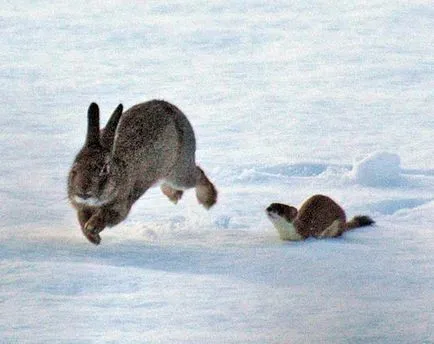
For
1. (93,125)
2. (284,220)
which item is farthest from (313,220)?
(93,125)

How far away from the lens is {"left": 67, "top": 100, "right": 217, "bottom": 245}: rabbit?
21.7ft

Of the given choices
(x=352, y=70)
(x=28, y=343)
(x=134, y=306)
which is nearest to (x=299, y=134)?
(x=352, y=70)

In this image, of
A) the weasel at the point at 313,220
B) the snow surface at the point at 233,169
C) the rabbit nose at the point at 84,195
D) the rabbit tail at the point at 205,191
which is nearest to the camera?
the snow surface at the point at 233,169

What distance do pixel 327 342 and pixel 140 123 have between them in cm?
283

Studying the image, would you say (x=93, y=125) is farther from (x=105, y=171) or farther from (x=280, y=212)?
(x=280, y=212)

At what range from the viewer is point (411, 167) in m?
8.55

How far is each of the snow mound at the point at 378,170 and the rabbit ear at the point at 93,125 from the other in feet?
6.27

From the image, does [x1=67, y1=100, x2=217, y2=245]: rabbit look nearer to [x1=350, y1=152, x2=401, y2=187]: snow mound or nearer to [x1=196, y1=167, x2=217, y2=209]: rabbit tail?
[x1=196, y1=167, x2=217, y2=209]: rabbit tail

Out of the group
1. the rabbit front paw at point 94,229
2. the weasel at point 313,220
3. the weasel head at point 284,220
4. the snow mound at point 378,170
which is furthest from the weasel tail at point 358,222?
the rabbit front paw at point 94,229

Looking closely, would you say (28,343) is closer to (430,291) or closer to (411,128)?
(430,291)

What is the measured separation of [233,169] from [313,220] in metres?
1.40

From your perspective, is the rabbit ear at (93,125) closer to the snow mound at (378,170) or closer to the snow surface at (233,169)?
the snow surface at (233,169)

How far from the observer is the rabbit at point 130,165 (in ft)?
21.7

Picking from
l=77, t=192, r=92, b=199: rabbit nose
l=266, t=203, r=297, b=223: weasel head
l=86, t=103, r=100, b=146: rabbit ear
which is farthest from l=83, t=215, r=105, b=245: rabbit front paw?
l=266, t=203, r=297, b=223: weasel head
